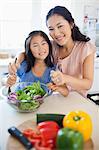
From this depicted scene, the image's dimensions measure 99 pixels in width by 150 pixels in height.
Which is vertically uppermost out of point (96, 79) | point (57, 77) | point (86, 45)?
point (86, 45)

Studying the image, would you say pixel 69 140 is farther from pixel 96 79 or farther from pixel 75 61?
pixel 96 79

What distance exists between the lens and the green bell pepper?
25.5 inches

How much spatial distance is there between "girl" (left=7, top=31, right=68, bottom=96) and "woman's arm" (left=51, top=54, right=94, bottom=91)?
7.1 inches

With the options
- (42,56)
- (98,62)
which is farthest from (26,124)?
(98,62)

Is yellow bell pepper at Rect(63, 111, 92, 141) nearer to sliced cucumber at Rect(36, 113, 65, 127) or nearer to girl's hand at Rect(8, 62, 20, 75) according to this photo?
sliced cucumber at Rect(36, 113, 65, 127)

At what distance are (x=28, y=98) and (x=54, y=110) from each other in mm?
133

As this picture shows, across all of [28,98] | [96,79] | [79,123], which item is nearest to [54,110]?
[28,98]

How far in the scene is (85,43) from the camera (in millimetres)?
1517

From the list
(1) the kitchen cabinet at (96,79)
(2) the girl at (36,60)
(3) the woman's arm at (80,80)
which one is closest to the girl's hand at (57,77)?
(3) the woman's arm at (80,80)

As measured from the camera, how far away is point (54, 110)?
1.12 metres

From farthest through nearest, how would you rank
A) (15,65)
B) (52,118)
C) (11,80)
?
(15,65) → (11,80) → (52,118)

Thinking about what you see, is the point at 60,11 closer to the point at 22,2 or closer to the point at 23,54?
the point at 23,54

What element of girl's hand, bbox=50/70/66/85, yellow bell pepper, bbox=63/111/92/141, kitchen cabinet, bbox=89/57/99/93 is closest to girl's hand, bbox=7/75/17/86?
girl's hand, bbox=50/70/66/85

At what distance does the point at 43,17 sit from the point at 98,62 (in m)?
0.76
